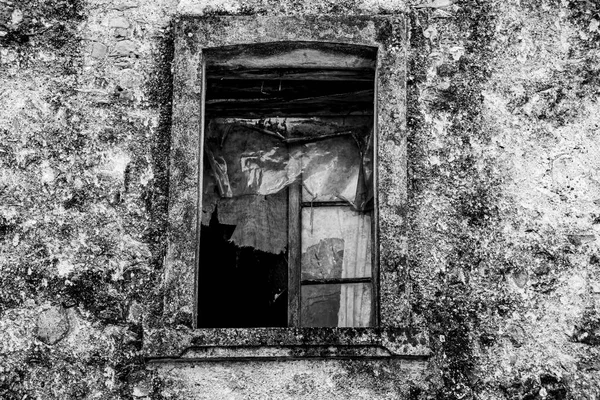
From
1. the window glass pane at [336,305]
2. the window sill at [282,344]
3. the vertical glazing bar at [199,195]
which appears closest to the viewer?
the window sill at [282,344]

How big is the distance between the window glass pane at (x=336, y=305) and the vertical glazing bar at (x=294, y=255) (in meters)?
0.04

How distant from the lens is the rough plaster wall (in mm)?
3650

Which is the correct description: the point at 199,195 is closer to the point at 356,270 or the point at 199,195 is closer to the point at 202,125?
the point at 202,125

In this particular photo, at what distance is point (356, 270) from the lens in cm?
422

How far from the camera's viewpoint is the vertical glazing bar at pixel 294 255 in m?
4.22

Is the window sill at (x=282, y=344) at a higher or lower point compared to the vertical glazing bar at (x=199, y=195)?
lower

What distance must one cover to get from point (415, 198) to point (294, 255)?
32.1 inches

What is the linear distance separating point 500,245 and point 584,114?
31.0 inches

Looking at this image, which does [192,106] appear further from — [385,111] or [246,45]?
[385,111]

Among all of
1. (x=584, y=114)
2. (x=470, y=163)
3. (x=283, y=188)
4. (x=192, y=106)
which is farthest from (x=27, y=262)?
(x=584, y=114)

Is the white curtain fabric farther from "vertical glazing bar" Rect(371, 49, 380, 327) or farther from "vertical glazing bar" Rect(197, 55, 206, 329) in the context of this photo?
"vertical glazing bar" Rect(197, 55, 206, 329)

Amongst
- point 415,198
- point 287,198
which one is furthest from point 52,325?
point 415,198

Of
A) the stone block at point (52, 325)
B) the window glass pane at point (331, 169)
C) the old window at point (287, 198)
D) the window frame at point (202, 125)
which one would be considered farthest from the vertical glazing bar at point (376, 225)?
the stone block at point (52, 325)

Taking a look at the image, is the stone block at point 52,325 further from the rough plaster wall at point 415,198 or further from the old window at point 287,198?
the old window at point 287,198
